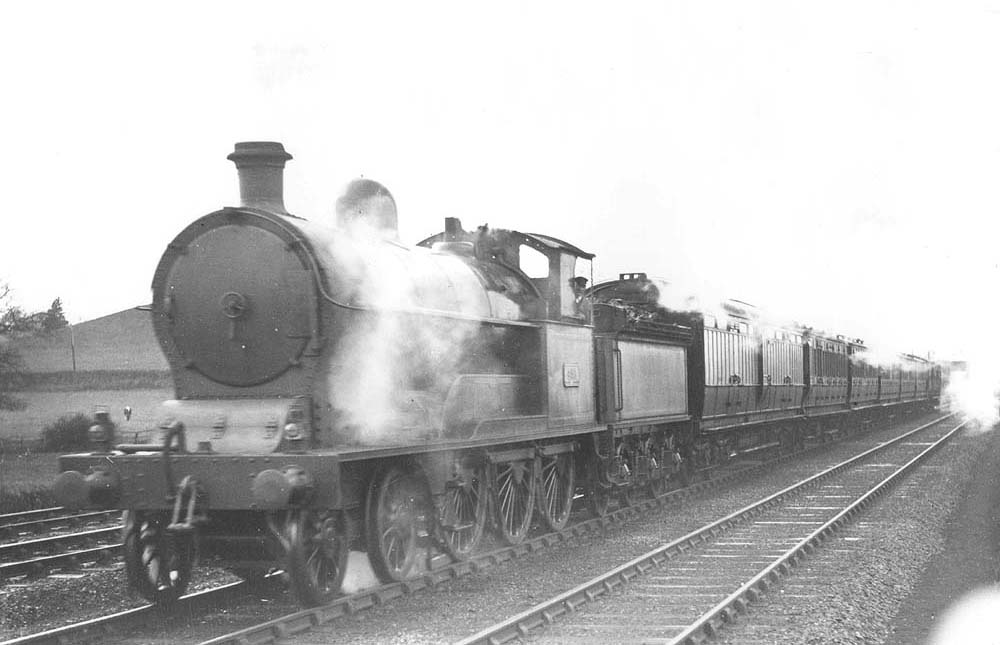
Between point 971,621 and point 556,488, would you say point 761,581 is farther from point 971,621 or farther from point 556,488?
point 556,488

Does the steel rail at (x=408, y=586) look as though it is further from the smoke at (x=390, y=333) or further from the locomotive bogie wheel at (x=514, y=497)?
the smoke at (x=390, y=333)

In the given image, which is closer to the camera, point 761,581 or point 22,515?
point 761,581

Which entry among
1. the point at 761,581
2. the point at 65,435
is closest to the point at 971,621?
the point at 761,581

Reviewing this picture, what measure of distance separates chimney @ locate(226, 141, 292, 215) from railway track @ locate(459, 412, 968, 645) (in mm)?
3722

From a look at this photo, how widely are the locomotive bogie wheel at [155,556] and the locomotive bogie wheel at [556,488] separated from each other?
14.2 ft

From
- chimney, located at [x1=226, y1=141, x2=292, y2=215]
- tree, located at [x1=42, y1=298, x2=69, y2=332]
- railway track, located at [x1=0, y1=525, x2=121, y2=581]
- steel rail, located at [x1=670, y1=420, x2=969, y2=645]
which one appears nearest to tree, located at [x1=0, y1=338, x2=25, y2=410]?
tree, located at [x1=42, y1=298, x2=69, y2=332]

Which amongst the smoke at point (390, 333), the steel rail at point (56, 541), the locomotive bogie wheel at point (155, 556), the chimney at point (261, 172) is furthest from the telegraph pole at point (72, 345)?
the chimney at point (261, 172)

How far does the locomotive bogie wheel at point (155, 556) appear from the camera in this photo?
25.9ft

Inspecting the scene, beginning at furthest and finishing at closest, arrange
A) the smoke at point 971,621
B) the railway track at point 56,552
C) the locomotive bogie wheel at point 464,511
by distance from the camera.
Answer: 1. the railway track at point 56,552
2. the locomotive bogie wheel at point 464,511
3. the smoke at point 971,621

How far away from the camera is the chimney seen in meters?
8.10

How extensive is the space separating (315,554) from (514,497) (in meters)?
3.56

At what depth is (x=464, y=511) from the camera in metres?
10.0

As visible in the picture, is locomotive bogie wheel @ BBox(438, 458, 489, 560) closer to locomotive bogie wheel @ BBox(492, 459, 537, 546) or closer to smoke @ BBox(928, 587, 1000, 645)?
locomotive bogie wheel @ BBox(492, 459, 537, 546)

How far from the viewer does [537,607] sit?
24.8 ft
